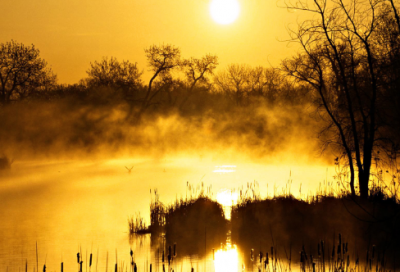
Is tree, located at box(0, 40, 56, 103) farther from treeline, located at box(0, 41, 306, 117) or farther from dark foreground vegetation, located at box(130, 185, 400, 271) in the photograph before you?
dark foreground vegetation, located at box(130, 185, 400, 271)

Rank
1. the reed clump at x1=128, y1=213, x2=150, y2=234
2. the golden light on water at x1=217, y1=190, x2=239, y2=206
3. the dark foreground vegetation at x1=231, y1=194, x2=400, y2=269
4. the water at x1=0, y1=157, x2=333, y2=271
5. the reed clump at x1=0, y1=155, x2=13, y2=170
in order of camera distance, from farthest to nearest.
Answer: the reed clump at x1=0, y1=155, x2=13, y2=170
the golden light on water at x1=217, y1=190, x2=239, y2=206
the reed clump at x1=128, y1=213, x2=150, y2=234
the water at x1=0, y1=157, x2=333, y2=271
the dark foreground vegetation at x1=231, y1=194, x2=400, y2=269

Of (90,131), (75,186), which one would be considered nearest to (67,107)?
(90,131)

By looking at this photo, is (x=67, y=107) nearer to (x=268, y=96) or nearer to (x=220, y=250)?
(x=268, y=96)

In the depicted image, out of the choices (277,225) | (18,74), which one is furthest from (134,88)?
(277,225)

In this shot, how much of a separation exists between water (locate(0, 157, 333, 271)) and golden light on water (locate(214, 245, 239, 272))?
0.03m

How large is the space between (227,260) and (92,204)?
38.6 feet

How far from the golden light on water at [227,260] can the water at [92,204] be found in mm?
27

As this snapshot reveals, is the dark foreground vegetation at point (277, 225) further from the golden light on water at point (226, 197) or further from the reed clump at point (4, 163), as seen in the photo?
the reed clump at point (4, 163)

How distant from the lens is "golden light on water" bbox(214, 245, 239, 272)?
1122 cm

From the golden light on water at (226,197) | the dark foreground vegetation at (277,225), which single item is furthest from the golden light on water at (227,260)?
the golden light on water at (226,197)

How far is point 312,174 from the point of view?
2909 centimetres

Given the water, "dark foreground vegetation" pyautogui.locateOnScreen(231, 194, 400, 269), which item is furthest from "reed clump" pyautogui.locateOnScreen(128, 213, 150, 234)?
"dark foreground vegetation" pyautogui.locateOnScreen(231, 194, 400, 269)

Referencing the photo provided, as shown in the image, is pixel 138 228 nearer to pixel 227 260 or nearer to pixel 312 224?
pixel 227 260

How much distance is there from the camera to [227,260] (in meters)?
12.0
